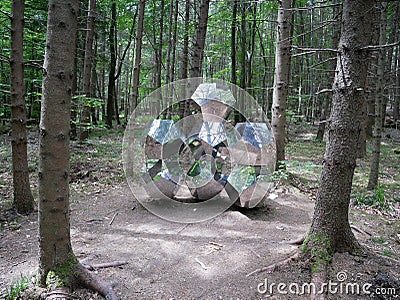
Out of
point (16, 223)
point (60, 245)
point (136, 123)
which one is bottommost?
point (16, 223)

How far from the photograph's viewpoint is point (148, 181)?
17.8ft

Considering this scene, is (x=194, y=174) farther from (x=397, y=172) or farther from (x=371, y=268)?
(x=397, y=172)

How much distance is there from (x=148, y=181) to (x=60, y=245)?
2.81m

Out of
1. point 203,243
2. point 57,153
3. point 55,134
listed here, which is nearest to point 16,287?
point 57,153

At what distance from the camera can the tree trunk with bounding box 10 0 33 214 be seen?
15.0 ft

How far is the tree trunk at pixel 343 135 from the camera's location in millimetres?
2951

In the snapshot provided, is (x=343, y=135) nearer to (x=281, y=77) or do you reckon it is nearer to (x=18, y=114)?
(x=281, y=77)

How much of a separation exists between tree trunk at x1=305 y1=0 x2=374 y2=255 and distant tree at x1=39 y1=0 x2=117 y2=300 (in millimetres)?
2122

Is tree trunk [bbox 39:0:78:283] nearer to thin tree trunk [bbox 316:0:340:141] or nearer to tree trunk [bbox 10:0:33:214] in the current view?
tree trunk [bbox 10:0:33:214]

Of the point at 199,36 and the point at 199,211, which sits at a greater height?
the point at 199,36

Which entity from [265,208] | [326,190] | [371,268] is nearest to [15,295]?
[326,190]

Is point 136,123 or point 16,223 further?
point 136,123

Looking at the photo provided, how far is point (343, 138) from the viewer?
3.01m

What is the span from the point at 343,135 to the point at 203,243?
2145mm
